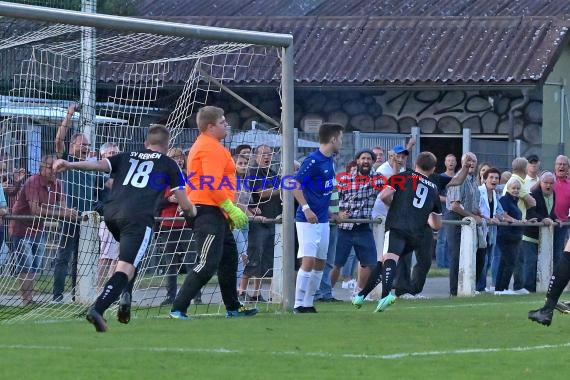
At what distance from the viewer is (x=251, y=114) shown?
86.3 ft

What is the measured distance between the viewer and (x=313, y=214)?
14.6m

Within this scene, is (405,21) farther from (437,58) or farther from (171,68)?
(171,68)

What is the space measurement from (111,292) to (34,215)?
4597 millimetres

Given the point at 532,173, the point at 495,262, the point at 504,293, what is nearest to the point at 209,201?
the point at 504,293

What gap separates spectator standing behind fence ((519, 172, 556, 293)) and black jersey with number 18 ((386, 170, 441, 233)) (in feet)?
18.5

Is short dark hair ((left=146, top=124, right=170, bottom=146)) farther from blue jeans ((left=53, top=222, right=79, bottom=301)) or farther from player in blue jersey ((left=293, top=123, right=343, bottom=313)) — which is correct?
blue jeans ((left=53, top=222, right=79, bottom=301))

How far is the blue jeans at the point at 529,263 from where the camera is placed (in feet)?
65.6

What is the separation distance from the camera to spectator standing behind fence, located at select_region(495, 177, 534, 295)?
1936cm

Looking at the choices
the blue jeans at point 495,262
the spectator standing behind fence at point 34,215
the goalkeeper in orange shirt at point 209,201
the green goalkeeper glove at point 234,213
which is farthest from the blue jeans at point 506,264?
the green goalkeeper glove at point 234,213

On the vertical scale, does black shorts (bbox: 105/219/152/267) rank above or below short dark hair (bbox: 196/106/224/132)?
below

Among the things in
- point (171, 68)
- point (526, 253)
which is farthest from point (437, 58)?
point (171, 68)

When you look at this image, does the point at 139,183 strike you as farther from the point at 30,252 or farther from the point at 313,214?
the point at 30,252

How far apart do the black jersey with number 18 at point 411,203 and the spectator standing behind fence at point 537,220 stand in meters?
5.64

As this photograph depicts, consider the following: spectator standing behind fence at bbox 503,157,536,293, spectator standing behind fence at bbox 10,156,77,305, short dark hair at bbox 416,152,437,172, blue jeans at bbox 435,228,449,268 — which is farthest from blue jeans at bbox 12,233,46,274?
blue jeans at bbox 435,228,449,268
